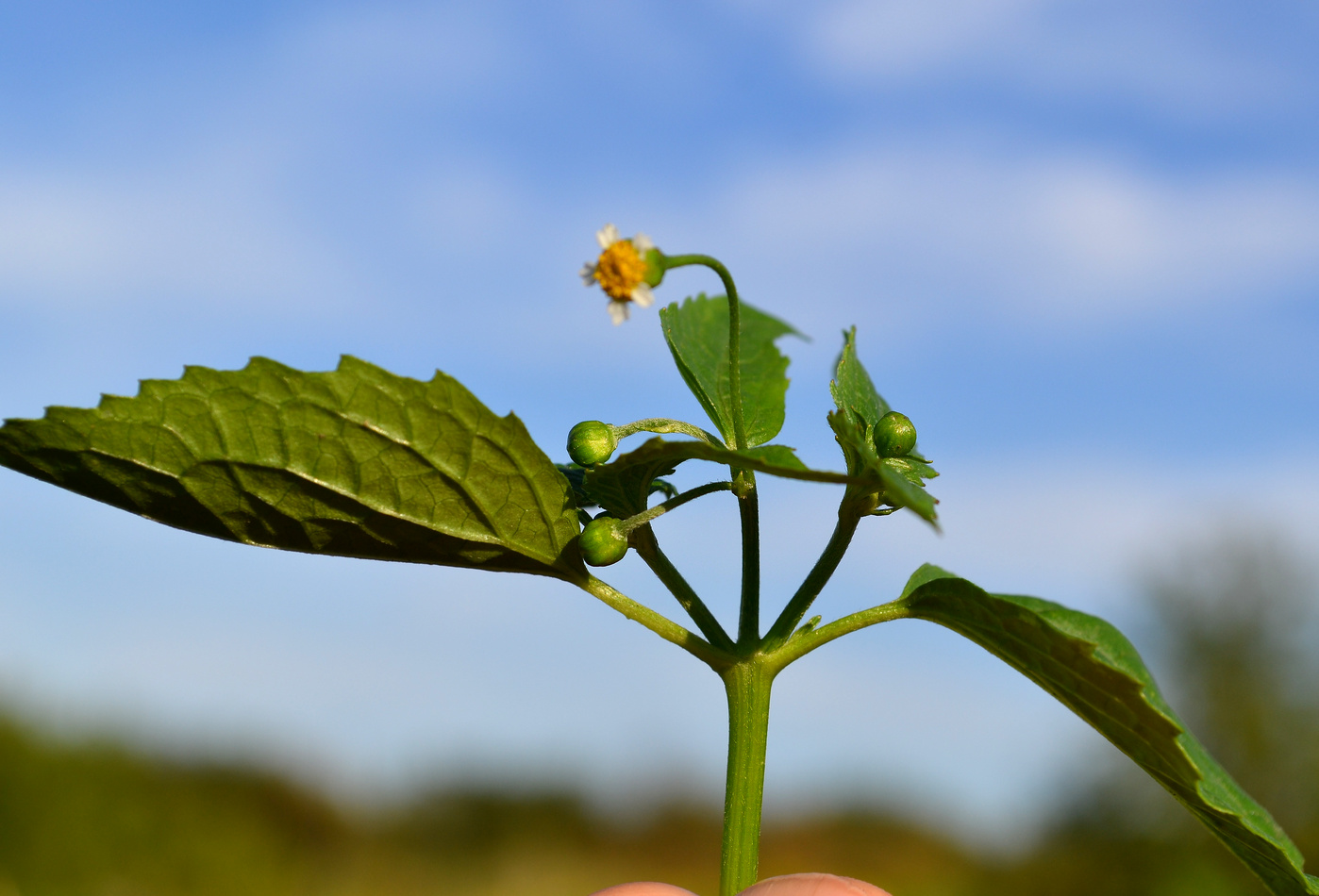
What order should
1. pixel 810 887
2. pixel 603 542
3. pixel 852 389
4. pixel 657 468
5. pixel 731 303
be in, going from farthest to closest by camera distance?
1. pixel 852 389
2. pixel 810 887
3. pixel 657 468
4. pixel 603 542
5. pixel 731 303

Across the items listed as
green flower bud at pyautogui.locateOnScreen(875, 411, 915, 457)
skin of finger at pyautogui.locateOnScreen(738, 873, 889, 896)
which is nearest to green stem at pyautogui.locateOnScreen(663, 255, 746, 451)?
green flower bud at pyautogui.locateOnScreen(875, 411, 915, 457)

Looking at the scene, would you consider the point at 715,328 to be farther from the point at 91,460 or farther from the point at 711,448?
the point at 91,460

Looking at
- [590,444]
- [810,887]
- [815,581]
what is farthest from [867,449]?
[810,887]

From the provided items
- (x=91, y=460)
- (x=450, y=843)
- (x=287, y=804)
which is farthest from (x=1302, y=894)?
(x=450, y=843)

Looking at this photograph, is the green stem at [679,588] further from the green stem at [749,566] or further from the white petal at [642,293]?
the white petal at [642,293]

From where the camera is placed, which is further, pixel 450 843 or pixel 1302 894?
pixel 450 843

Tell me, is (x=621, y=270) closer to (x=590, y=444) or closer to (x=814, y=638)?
(x=590, y=444)
